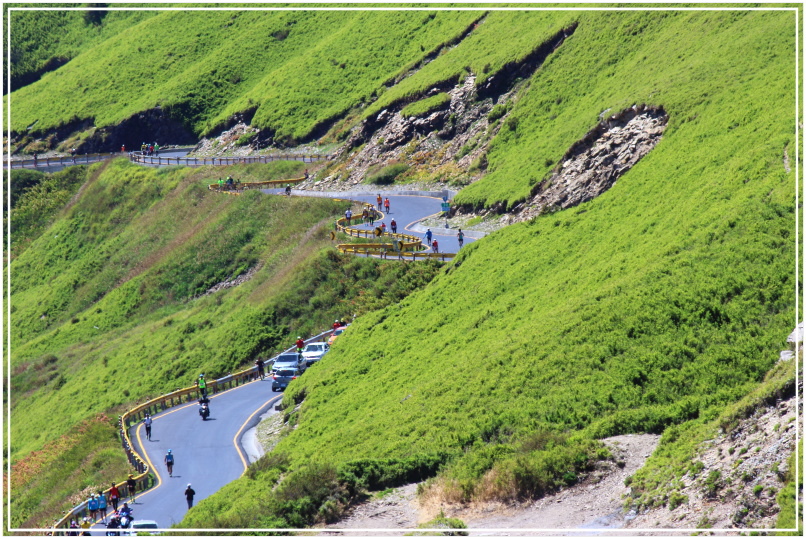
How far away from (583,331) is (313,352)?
55.4 feet

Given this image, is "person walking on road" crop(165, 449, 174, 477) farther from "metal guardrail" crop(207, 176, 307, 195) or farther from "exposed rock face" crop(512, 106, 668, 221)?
"metal guardrail" crop(207, 176, 307, 195)

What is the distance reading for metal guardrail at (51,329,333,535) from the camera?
31.6 metres

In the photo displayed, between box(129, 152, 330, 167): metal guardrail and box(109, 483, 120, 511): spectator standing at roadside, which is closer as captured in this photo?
box(109, 483, 120, 511): spectator standing at roadside

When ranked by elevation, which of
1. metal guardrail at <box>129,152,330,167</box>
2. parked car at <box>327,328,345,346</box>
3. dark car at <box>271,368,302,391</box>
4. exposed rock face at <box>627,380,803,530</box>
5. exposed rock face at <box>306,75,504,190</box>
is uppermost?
metal guardrail at <box>129,152,330,167</box>

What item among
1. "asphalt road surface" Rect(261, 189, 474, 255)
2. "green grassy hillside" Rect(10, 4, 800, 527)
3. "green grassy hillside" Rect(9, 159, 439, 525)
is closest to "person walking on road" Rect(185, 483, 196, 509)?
"green grassy hillside" Rect(10, 4, 800, 527)

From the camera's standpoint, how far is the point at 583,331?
28406 millimetres

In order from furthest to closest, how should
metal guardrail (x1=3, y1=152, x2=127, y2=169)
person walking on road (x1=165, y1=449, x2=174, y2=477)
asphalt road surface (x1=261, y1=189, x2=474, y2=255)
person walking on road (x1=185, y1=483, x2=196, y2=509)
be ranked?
metal guardrail (x1=3, y1=152, x2=127, y2=169)
asphalt road surface (x1=261, y1=189, x2=474, y2=255)
person walking on road (x1=165, y1=449, x2=174, y2=477)
person walking on road (x1=185, y1=483, x2=196, y2=509)

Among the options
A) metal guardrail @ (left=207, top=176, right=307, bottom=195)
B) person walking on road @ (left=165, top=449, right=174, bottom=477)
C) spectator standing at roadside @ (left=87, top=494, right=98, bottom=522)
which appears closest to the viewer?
spectator standing at roadside @ (left=87, top=494, right=98, bottom=522)

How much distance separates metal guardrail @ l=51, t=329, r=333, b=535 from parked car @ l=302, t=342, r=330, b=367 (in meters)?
2.15

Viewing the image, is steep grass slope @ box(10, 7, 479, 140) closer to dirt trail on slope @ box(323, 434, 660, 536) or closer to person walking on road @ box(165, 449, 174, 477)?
person walking on road @ box(165, 449, 174, 477)

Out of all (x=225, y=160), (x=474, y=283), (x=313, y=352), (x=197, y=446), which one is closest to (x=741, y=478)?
(x=197, y=446)

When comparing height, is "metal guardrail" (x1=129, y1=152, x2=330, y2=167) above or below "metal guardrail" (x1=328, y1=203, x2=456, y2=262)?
above

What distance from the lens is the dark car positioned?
41.6 meters

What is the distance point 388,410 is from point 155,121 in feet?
268
